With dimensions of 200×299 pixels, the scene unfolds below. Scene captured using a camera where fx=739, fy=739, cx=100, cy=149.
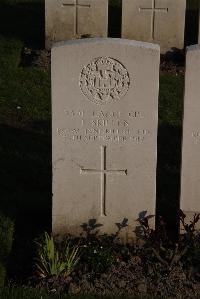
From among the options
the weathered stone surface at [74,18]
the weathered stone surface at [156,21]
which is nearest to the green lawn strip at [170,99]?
the weathered stone surface at [156,21]

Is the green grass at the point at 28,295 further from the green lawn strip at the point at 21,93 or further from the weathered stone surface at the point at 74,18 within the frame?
the weathered stone surface at the point at 74,18

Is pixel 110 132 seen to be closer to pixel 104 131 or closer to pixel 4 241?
pixel 104 131

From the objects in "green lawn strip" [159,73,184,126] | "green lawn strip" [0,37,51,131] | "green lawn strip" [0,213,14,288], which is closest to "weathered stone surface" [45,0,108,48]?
"green lawn strip" [0,37,51,131]

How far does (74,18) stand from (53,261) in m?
7.38

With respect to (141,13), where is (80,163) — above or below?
below

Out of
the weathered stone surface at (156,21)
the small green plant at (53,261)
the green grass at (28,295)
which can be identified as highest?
the weathered stone surface at (156,21)

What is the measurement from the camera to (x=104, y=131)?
20.6 feet

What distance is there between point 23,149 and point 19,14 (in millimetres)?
6860

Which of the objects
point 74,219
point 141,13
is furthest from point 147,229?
point 141,13

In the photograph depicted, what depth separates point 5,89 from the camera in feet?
35.1

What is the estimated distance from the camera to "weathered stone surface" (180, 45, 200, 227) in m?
6.05

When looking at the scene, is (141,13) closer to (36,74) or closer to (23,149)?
(36,74)

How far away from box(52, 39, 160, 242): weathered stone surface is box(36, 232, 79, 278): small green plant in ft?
1.74

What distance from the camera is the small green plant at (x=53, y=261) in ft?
19.2
